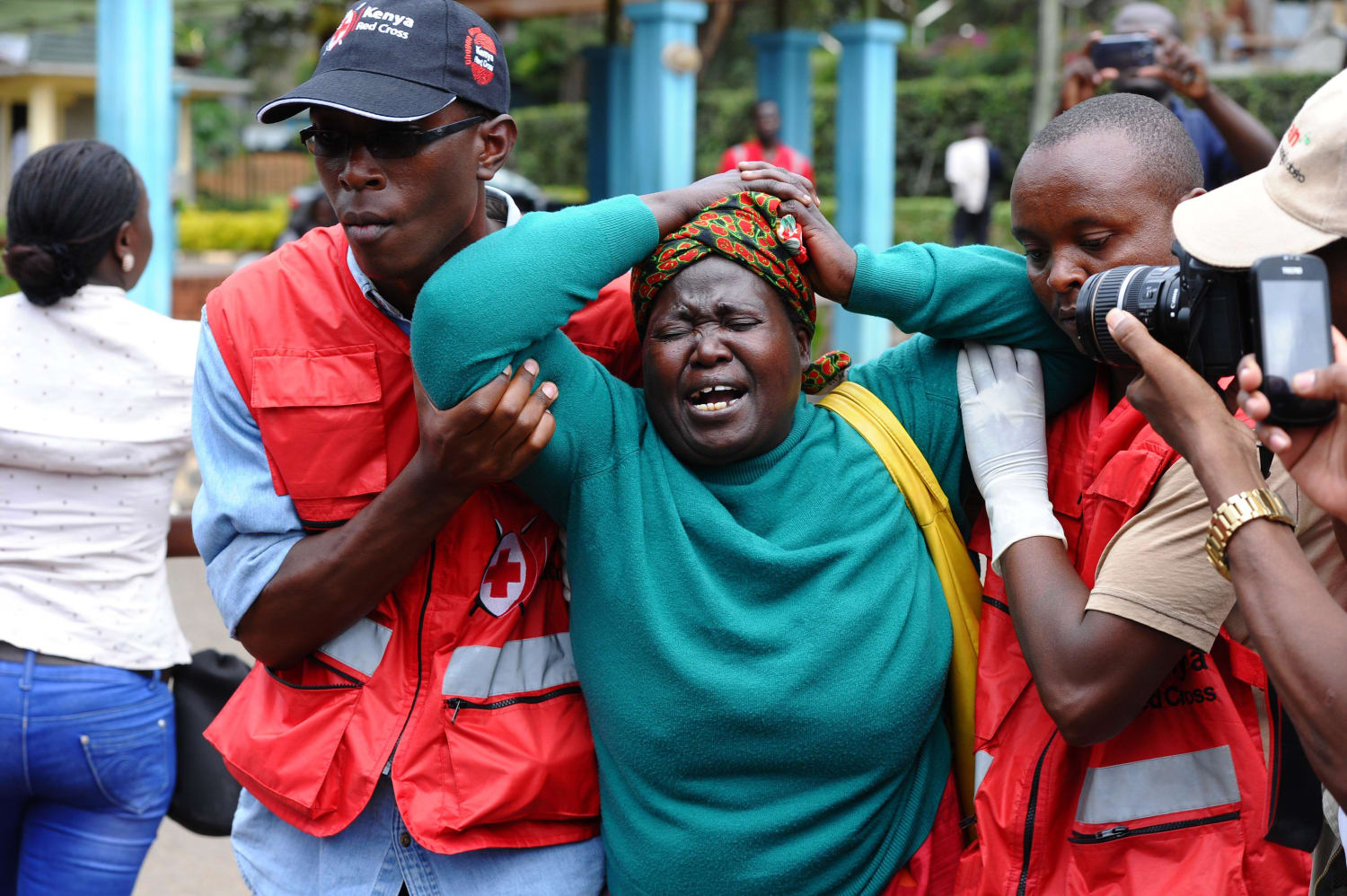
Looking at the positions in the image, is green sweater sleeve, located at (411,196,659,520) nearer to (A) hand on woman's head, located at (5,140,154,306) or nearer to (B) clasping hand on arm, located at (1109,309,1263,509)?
(B) clasping hand on arm, located at (1109,309,1263,509)

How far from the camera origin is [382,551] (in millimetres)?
2094

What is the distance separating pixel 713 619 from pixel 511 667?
37 centimetres

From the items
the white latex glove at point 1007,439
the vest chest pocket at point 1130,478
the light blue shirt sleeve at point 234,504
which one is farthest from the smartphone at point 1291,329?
the light blue shirt sleeve at point 234,504

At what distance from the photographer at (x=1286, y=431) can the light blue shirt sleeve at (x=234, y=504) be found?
4.31ft

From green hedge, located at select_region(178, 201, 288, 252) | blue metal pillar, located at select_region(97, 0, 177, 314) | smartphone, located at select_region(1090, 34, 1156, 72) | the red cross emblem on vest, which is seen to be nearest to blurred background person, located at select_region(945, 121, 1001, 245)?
blue metal pillar, located at select_region(97, 0, 177, 314)

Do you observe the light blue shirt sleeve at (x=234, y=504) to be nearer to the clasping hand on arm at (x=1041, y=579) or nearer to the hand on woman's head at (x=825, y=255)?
the hand on woman's head at (x=825, y=255)

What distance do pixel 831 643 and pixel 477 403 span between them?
2.16 feet

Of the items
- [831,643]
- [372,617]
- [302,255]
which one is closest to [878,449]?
[831,643]

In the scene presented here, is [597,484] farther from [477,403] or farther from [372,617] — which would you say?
[372,617]

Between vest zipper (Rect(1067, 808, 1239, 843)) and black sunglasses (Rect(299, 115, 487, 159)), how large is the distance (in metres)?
1.46

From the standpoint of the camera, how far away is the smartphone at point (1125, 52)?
4477 mm

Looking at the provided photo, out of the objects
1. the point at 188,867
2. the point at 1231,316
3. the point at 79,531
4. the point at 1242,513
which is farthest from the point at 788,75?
the point at 1242,513

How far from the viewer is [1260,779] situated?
2055mm

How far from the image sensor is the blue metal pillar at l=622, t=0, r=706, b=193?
→ 9.81 metres
